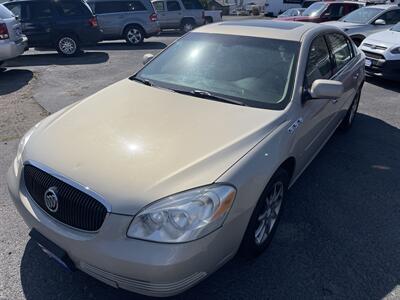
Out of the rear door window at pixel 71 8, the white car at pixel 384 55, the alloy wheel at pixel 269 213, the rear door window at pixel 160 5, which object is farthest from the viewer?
the rear door window at pixel 160 5

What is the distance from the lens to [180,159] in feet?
7.27

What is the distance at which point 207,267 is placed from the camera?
209 centimetres

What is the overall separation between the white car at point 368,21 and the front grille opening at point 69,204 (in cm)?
997

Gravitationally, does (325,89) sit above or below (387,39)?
above

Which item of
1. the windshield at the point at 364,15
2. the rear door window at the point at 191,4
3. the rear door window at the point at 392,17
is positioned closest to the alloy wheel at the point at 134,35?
the rear door window at the point at 191,4

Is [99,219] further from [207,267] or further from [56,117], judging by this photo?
[56,117]

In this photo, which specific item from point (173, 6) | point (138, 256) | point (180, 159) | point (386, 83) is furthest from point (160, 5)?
point (138, 256)

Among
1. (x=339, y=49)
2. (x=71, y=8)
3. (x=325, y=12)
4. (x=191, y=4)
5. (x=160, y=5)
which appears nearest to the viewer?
(x=339, y=49)

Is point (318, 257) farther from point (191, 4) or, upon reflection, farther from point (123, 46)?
point (191, 4)

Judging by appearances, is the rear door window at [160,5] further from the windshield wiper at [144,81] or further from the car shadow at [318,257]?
the car shadow at [318,257]

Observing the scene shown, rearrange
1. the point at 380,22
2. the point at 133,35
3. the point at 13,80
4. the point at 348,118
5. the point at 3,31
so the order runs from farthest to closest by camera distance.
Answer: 1. the point at 133,35
2. the point at 380,22
3. the point at 13,80
4. the point at 3,31
5. the point at 348,118

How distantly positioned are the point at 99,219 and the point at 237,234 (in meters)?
0.84

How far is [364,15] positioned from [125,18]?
8.47 m

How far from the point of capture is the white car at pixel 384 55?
7.58 metres
